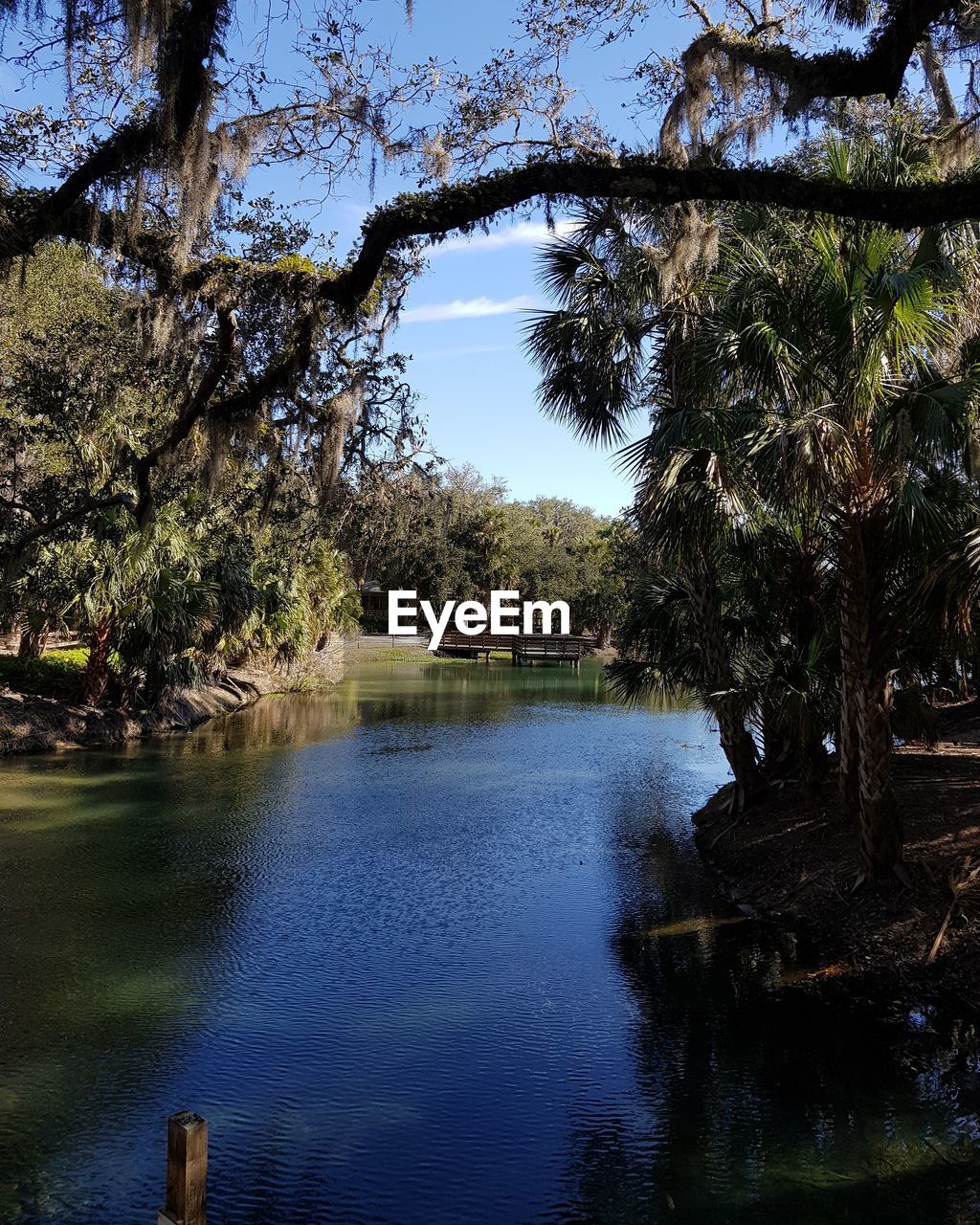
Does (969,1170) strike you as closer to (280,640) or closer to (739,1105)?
(739,1105)

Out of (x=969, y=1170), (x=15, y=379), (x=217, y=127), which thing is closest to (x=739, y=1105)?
(x=969, y=1170)

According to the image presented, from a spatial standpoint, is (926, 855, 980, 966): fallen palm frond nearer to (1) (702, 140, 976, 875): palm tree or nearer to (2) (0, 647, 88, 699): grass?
(1) (702, 140, 976, 875): palm tree

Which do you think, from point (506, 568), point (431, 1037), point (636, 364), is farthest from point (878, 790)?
point (506, 568)

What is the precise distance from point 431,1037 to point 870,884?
3820 millimetres

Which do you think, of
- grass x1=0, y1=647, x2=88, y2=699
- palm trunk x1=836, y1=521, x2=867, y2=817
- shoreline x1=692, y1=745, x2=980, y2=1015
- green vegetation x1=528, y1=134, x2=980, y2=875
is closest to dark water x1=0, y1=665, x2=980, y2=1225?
shoreline x1=692, y1=745, x2=980, y2=1015

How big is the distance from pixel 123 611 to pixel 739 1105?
44.7 ft

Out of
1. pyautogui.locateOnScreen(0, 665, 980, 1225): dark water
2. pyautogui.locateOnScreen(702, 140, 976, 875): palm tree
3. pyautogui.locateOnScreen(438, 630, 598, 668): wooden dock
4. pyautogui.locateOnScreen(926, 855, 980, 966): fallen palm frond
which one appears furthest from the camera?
pyautogui.locateOnScreen(438, 630, 598, 668): wooden dock

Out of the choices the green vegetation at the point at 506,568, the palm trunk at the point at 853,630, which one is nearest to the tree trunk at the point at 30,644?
the palm trunk at the point at 853,630

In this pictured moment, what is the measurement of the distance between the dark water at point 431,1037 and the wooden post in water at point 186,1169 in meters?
1.17

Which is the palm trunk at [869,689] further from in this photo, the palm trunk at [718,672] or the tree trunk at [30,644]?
the tree trunk at [30,644]

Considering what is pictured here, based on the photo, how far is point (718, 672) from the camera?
1080cm

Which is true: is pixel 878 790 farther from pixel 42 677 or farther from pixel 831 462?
pixel 42 677

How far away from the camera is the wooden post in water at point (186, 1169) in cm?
339

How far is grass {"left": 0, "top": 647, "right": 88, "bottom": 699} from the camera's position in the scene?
17.5 meters
